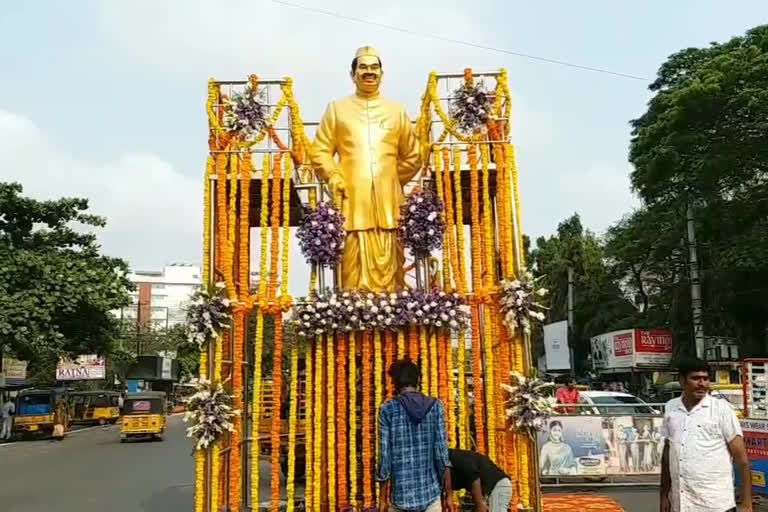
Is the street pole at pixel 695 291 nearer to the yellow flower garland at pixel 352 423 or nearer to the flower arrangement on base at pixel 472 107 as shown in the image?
the flower arrangement on base at pixel 472 107

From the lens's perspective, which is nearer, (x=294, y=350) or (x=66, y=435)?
(x=294, y=350)

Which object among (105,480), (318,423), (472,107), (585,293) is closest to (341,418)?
(318,423)

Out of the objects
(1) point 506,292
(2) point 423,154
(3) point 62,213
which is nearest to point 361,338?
(1) point 506,292

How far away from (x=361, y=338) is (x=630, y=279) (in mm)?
28037

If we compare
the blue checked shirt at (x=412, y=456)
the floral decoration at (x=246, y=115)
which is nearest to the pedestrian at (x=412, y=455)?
the blue checked shirt at (x=412, y=456)

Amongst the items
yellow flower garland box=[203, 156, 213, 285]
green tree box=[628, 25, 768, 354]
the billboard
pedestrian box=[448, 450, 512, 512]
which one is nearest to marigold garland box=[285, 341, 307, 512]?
yellow flower garland box=[203, 156, 213, 285]

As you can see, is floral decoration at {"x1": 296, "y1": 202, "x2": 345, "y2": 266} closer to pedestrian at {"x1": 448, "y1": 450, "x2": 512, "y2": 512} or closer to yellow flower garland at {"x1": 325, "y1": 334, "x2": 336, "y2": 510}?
yellow flower garland at {"x1": 325, "y1": 334, "x2": 336, "y2": 510}

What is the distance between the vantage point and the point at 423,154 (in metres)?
7.76

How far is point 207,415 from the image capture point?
21.1 feet

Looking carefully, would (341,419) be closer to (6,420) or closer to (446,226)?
(446,226)

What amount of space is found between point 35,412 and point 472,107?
23.0 meters

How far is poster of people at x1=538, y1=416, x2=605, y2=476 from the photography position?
10328 mm

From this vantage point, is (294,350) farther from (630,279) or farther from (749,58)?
(630,279)

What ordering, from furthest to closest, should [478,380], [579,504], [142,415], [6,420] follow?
1. [6,420]
2. [142,415]
3. [579,504]
4. [478,380]
